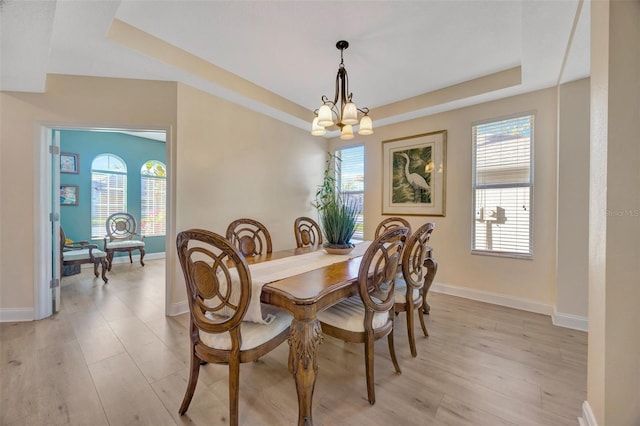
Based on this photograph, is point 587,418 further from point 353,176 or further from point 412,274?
point 353,176

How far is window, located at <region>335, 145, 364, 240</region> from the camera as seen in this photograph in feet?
14.3

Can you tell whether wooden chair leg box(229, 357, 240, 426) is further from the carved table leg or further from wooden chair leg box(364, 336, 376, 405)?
wooden chair leg box(364, 336, 376, 405)

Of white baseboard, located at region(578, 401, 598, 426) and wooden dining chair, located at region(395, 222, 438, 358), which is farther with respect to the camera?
wooden dining chair, located at region(395, 222, 438, 358)

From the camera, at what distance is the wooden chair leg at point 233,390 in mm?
1265

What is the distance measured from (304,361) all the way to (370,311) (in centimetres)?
51

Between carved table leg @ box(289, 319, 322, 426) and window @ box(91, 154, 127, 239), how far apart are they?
5.73m

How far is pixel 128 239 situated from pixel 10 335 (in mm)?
3063

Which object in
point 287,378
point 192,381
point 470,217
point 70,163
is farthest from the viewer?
point 70,163

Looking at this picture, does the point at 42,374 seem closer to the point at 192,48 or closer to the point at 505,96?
the point at 192,48

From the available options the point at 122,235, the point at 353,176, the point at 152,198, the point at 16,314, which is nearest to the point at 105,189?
the point at 152,198

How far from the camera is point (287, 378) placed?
176 cm

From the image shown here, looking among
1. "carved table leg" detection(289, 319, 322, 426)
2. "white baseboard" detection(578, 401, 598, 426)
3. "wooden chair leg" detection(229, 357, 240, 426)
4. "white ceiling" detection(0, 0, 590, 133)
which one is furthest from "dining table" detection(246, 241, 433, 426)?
"white ceiling" detection(0, 0, 590, 133)

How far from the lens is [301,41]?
2.28m

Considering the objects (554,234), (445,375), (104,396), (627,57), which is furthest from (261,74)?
(554,234)
